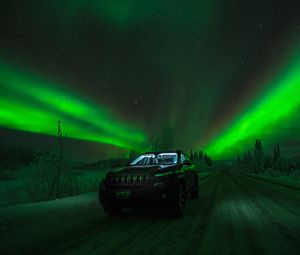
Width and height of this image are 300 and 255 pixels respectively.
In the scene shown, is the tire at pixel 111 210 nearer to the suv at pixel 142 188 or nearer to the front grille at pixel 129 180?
the suv at pixel 142 188

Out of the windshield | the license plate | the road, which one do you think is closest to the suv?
the license plate

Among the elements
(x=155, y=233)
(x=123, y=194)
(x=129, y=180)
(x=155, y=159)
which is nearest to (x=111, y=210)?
(x=123, y=194)

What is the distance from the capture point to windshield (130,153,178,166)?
806cm

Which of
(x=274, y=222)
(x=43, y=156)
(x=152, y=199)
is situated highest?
(x=43, y=156)

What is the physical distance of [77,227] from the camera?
5492mm

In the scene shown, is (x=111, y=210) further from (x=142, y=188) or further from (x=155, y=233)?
(x=155, y=233)

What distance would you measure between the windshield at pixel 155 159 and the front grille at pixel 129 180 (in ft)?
6.37

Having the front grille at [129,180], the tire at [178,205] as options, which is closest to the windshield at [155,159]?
the tire at [178,205]

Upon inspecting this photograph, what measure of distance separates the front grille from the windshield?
1.94 meters

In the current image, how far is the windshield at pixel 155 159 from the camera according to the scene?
806cm

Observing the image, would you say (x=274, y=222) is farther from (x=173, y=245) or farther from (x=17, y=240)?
(x=17, y=240)

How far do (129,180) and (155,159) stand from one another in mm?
2544

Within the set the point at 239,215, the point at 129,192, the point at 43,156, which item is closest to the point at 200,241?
the point at 129,192

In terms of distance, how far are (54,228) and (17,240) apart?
0.96 m
